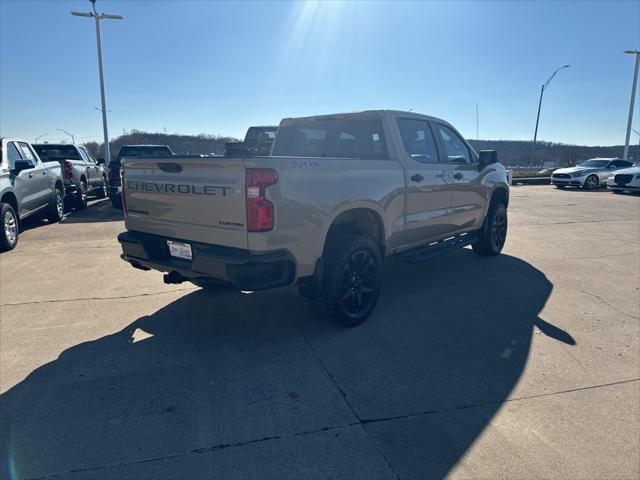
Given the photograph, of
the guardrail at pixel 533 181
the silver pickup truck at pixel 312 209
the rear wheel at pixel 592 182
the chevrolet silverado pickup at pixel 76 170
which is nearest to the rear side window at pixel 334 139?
the silver pickup truck at pixel 312 209

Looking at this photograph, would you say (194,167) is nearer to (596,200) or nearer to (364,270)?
(364,270)

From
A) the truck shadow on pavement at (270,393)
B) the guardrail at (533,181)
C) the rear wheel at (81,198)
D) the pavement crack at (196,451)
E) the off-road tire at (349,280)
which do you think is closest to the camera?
the pavement crack at (196,451)

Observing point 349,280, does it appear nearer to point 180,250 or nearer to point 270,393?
point 270,393

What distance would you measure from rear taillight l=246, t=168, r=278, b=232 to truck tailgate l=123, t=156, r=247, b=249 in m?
0.05

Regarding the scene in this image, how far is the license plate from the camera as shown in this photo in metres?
3.79

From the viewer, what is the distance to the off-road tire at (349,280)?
3938 mm

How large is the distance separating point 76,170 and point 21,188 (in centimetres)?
423

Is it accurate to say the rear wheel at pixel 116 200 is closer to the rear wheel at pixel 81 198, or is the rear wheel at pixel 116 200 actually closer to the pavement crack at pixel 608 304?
the rear wheel at pixel 81 198

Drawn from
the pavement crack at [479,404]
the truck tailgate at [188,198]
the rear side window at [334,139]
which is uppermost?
the rear side window at [334,139]

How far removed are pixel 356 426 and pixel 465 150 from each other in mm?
4667

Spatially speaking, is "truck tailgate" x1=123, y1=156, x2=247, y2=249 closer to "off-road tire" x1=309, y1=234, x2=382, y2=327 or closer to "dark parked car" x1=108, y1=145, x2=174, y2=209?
"off-road tire" x1=309, y1=234, x2=382, y2=327

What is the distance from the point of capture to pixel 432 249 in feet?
17.9

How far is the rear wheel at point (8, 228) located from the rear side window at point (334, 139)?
4778 mm

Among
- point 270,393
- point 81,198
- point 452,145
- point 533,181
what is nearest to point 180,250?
point 270,393
